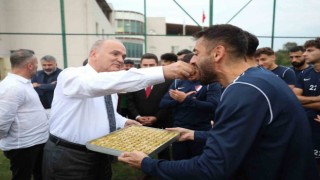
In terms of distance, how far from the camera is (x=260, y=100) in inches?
51.9

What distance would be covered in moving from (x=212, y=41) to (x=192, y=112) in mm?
2184

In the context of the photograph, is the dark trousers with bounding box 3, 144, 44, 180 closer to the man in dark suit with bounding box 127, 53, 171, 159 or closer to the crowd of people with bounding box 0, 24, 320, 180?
the crowd of people with bounding box 0, 24, 320, 180

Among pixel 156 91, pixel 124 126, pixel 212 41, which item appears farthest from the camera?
pixel 156 91

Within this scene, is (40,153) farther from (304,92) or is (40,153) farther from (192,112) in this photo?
(304,92)

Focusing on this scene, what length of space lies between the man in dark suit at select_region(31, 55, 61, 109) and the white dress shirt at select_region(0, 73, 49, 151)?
244 cm

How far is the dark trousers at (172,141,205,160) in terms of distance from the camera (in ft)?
11.9

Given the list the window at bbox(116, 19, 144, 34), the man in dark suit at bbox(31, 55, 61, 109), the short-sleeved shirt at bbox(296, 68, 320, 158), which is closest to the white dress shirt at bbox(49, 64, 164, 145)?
the short-sleeved shirt at bbox(296, 68, 320, 158)

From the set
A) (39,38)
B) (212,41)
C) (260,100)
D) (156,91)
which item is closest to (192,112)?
(156,91)

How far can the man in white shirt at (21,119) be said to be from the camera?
10.7 ft

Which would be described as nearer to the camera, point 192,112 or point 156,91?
point 192,112

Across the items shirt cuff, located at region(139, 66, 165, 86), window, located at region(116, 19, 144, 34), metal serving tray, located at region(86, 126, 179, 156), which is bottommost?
metal serving tray, located at region(86, 126, 179, 156)

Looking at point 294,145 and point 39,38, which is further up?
point 39,38

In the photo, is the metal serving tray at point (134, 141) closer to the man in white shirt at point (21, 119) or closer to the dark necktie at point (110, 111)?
the dark necktie at point (110, 111)

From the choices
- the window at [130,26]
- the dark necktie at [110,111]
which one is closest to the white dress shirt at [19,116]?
the dark necktie at [110,111]
